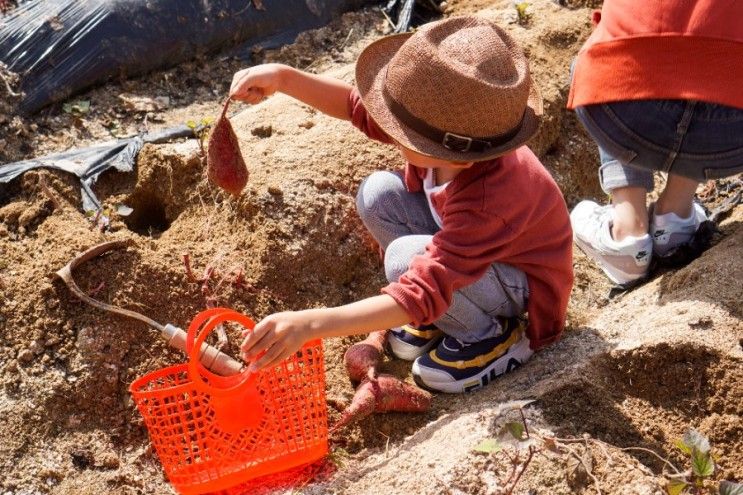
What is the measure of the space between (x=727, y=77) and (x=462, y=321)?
0.94 metres

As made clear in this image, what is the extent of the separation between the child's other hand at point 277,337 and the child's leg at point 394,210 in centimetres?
68

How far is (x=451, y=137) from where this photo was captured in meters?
1.95

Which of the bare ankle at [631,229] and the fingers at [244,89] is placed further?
the bare ankle at [631,229]

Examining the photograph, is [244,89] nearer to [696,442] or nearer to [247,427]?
[247,427]

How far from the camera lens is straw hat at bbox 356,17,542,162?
1899 mm

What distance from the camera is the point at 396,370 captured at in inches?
99.4

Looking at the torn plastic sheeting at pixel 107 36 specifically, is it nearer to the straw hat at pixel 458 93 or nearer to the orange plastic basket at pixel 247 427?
the orange plastic basket at pixel 247 427

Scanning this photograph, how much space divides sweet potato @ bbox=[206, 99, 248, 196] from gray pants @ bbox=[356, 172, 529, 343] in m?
0.41

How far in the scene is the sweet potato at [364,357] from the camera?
238cm

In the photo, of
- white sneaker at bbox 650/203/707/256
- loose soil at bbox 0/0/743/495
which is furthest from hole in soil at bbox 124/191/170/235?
white sneaker at bbox 650/203/707/256

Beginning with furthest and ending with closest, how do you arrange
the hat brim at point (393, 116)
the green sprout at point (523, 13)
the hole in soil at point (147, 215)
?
→ the green sprout at point (523, 13)
the hole in soil at point (147, 215)
the hat brim at point (393, 116)

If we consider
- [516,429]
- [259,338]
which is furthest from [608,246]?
[259,338]

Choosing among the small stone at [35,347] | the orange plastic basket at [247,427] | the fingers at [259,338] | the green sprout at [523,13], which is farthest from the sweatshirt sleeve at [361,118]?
the green sprout at [523,13]

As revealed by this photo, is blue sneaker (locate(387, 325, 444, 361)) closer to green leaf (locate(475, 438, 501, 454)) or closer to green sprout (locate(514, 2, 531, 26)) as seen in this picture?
green leaf (locate(475, 438, 501, 454))
